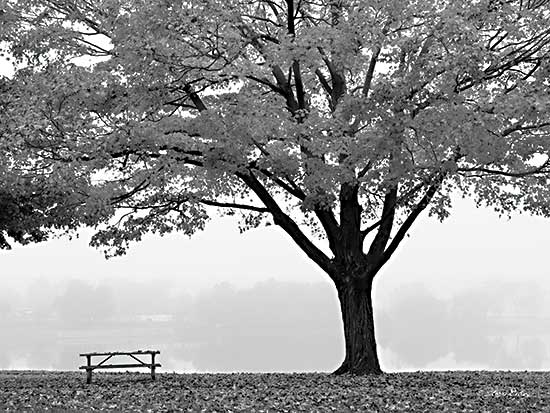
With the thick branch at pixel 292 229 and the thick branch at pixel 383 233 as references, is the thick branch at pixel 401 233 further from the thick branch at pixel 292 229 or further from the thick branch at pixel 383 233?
the thick branch at pixel 292 229

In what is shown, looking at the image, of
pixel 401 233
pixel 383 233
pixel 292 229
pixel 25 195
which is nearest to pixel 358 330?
pixel 383 233

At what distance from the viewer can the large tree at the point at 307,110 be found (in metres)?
15.6

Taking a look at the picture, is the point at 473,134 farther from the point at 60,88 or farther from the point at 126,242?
the point at 126,242

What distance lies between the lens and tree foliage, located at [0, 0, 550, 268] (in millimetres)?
15633

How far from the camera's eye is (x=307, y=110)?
58.2ft

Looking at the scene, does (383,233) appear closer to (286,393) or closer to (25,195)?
(286,393)

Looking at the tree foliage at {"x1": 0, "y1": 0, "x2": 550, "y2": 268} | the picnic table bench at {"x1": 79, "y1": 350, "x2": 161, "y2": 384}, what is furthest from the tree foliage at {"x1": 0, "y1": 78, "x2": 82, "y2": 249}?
the picnic table bench at {"x1": 79, "y1": 350, "x2": 161, "y2": 384}

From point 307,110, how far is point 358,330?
5659 millimetres

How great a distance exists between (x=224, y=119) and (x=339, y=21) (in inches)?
135

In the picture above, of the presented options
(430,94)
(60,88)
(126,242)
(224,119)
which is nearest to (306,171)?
(224,119)

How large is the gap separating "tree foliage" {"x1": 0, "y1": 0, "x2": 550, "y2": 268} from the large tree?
0.15 feet

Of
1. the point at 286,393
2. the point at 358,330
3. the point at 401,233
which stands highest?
the point at 401,233

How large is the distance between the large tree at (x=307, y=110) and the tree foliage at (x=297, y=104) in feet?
0.15

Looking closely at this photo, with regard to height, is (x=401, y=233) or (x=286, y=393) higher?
(x=401, y=233)
